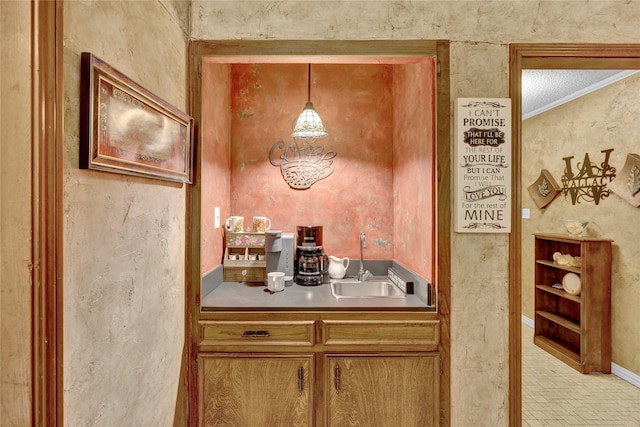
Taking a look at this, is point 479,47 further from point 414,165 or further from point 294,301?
point 294,301

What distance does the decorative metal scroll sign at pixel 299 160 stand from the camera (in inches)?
99.7

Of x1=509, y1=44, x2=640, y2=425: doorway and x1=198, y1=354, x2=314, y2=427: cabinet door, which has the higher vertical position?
x1=509, y1=44, x2=640, y2=425: doorway

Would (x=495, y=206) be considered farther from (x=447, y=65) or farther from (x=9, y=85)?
(x=9, y=85)

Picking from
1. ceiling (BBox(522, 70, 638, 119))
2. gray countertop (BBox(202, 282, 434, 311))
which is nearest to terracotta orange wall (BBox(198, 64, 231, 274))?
gray countertop (BBox(202, 282, 434, 311))

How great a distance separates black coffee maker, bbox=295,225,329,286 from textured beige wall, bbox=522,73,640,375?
2.59 m

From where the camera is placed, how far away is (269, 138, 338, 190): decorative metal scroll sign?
2531mm

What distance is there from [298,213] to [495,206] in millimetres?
1361

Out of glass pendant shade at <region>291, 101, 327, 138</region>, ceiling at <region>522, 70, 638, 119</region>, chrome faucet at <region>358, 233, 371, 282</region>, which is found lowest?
chrome faucet at <region>358, 233, 371, 282</region>

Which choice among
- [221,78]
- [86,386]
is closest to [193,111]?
[221,78]

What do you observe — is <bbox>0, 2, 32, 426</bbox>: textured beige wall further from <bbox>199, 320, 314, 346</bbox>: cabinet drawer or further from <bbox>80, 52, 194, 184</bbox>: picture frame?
<bbox>199, 320, 314, 346</bbox>: cabinet drawer

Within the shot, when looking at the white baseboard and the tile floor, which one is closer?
the tile floor

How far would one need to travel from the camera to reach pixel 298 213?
256 cm

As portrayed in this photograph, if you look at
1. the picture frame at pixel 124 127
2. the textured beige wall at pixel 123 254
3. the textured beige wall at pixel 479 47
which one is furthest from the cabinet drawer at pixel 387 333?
the picture frame at pixel 124 127

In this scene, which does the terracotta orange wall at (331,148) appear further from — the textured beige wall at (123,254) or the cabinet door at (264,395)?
the cabinet door at (264,395)
